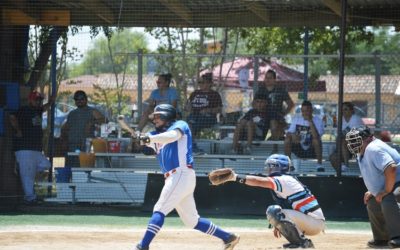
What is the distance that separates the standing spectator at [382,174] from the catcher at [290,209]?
740mm

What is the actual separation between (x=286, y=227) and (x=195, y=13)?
7368 mm

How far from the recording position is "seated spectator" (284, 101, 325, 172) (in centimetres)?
1452

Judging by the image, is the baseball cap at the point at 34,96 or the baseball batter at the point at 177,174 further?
the baseball cap at the point at 34,96

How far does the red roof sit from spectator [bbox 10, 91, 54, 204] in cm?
409

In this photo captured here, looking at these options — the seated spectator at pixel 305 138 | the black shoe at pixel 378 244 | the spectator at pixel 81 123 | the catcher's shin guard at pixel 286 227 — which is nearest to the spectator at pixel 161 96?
the spectator at pixel 81 123

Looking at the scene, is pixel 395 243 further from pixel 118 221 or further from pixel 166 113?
pixel 118 221

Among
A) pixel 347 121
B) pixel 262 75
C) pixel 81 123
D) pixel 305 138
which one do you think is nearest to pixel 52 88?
pixel 81 123

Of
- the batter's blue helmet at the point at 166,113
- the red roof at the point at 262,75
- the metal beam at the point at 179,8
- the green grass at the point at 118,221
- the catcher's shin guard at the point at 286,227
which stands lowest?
the green grass at the point at 118,221

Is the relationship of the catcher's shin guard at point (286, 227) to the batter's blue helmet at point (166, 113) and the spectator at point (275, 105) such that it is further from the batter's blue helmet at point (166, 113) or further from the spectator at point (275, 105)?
the spectator at point (275, 105)

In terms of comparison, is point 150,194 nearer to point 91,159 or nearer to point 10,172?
point 91,159

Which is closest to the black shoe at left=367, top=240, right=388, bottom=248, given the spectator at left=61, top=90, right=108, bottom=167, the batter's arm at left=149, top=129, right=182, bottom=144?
the batter's arm at left=149, top=129, right=182, bottom=144

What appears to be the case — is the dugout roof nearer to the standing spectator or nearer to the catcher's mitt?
the standing spectator

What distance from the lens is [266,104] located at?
15.1 metres

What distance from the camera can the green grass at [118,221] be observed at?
41.3ft
